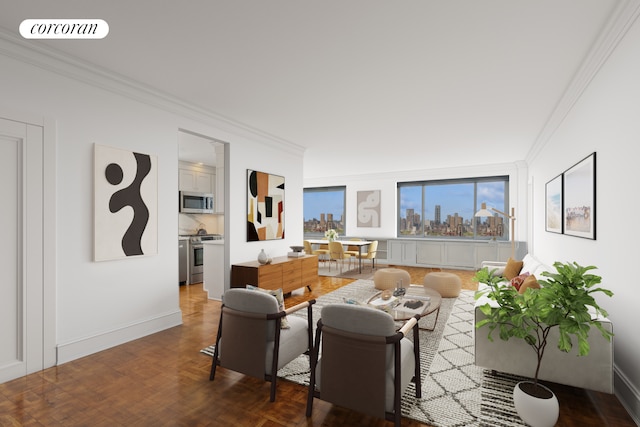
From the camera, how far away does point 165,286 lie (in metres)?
3.96

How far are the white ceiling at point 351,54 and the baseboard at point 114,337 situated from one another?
2.69 meters

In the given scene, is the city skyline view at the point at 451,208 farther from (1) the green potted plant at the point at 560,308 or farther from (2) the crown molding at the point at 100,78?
(1) the green potted plant at the point at 560,308

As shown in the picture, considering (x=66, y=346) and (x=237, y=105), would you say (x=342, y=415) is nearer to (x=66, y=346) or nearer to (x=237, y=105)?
(x=66, y=346)

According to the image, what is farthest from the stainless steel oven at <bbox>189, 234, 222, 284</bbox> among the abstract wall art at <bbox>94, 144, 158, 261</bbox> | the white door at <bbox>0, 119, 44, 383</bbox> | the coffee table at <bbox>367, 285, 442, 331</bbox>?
the coffee table at <bbox>367, 285, 442, 331</bbox>

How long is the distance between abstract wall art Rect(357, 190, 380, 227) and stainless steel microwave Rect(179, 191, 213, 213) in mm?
4824

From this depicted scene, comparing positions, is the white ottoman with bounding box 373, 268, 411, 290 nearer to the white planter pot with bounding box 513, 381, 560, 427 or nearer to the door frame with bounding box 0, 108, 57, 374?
the white planter pot with bounding box 513, 381, 560, 427

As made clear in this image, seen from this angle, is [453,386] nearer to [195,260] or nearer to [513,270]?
[513,270]

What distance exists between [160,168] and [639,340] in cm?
467

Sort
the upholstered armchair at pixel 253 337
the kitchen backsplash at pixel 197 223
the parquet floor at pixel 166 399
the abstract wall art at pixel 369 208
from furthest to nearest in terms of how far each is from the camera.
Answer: the abstract wall art at pixel 369 208 → the kitchen backsplash at pixel 197 223 → the upholstered armchair at pixel 253 337 → the parquet floor at pixel 166 399

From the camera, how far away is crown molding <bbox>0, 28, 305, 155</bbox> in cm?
271

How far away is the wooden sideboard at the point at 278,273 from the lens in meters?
4.80

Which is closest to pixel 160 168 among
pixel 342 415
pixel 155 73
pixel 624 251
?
pixel 155 73
